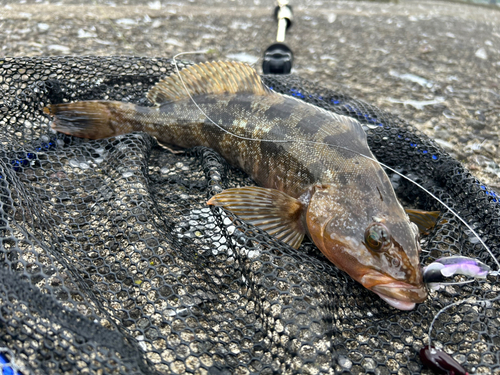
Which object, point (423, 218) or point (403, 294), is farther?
point (423, 218)

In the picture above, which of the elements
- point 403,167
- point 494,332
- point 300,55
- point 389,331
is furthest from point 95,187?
point 300,55

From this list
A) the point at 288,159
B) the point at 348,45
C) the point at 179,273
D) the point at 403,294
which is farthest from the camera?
the point at 348,45

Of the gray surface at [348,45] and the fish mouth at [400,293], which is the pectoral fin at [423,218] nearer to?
the fish mouth at [400,293]

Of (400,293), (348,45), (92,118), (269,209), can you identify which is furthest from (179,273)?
(348,45)

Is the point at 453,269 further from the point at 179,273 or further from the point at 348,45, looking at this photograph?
the point at 348,45

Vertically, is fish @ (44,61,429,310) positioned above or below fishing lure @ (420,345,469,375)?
above

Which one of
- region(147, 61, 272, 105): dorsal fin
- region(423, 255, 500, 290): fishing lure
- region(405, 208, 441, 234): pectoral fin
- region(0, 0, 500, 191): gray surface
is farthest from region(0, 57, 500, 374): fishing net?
region(0, 0, 500, 191): gray surface

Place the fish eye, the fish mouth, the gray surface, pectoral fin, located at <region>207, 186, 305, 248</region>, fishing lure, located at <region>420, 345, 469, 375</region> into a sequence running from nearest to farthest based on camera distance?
1. fishing lure, located at <region>420, 345, 469, 375</region>
2. the fish mouth
3. the fish eye
4. pectoral fin, located at <region>207, 186, 305, 248</region>
5. the gray surface

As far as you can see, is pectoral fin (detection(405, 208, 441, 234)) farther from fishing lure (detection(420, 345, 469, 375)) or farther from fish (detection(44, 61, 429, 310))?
fishing lure (detection(420, 345, 469, 375))
